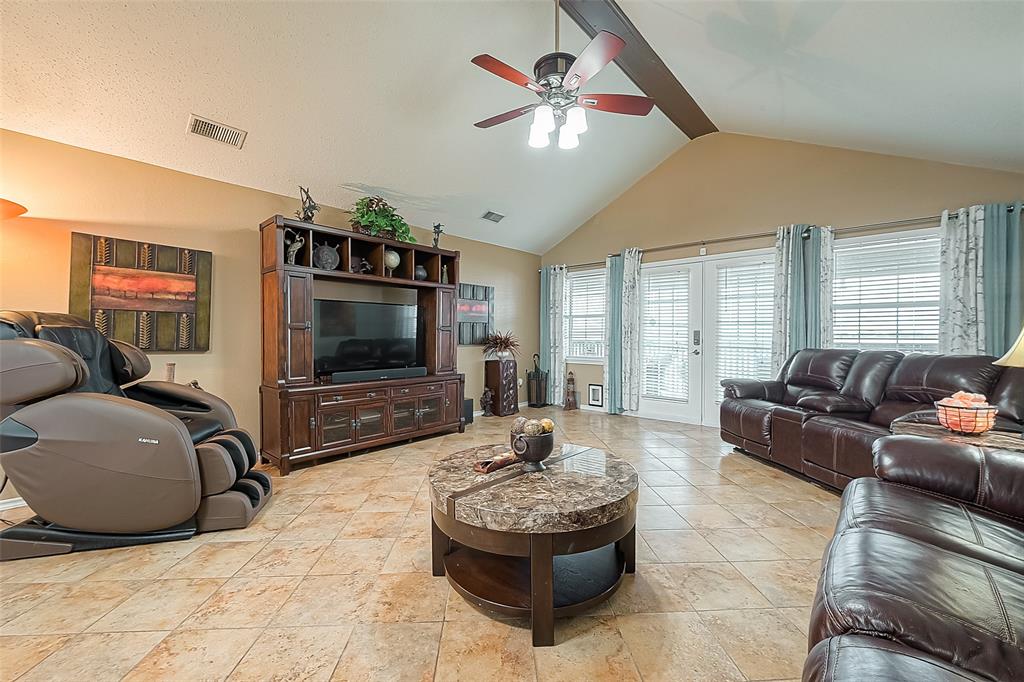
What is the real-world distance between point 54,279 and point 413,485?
113 inches

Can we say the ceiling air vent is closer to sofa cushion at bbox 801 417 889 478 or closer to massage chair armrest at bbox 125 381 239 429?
massage chair armrest at bbox 125 381 239 429

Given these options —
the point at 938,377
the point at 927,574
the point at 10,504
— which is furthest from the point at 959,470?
the point at 10,504

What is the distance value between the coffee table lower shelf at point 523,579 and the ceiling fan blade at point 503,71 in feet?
7.87

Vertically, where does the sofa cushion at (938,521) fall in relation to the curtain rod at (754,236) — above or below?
below

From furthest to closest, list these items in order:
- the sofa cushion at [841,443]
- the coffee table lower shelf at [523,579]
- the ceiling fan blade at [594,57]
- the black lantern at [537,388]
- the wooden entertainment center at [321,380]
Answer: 1. the black lantern at [537,388]
2. the wooden entertainment center at [321,380]
3. the sofa cushion at [841,443]
4. the ceiling fan blade at [594,57]
5. the coffee table lower shelf at [523,579]

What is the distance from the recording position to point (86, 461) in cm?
209

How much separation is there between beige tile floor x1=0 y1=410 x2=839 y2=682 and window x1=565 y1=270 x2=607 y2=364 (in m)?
3.71

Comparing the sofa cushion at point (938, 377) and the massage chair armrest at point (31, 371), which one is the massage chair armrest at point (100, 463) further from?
the sofa cushion at point (938, 377)

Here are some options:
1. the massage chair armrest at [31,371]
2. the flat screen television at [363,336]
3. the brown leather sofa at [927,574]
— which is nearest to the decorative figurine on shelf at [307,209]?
the flat screen television at [363,336]

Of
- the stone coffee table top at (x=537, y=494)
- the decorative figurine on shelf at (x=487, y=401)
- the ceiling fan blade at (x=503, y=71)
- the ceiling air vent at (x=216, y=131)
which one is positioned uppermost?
the ceiling air vent at (x=216, y=131)

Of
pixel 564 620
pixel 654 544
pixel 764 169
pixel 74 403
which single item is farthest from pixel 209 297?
pixel 764 169

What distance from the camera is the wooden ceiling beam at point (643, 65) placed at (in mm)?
2949

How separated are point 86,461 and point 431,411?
276cm

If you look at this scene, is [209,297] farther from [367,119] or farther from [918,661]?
[918,661]
